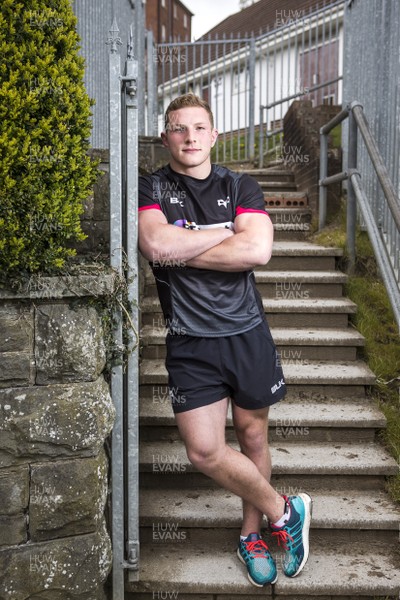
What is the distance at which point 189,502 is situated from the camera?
308cm

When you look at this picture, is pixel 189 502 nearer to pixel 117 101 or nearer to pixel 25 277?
pixel 25 277

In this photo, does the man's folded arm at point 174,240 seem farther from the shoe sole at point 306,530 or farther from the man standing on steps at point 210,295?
the shoe sole at point 306,530

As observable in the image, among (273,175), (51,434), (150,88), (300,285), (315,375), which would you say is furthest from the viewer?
(150,88)

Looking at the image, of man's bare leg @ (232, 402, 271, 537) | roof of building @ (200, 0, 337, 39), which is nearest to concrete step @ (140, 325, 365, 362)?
man's bare leg @ (232, 402, 271, 537)

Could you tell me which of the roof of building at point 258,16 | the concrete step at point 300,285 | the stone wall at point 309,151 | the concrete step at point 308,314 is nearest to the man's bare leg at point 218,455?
the concrete step at point 308,314

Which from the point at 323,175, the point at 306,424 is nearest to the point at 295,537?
the point at 306,424

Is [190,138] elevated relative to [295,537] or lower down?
elevated

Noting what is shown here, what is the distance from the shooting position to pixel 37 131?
209 centimetres

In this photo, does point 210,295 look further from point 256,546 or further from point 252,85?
point 252,85

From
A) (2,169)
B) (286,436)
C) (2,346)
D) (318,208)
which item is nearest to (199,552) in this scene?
(286,436)

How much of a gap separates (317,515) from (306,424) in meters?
0.54

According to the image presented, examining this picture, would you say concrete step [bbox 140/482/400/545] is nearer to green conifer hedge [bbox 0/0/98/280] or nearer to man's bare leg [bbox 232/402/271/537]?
man's bare leg [bbox 232/402/271/537]

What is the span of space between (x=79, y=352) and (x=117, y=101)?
92cm

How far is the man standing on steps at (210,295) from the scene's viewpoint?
7.99ft
